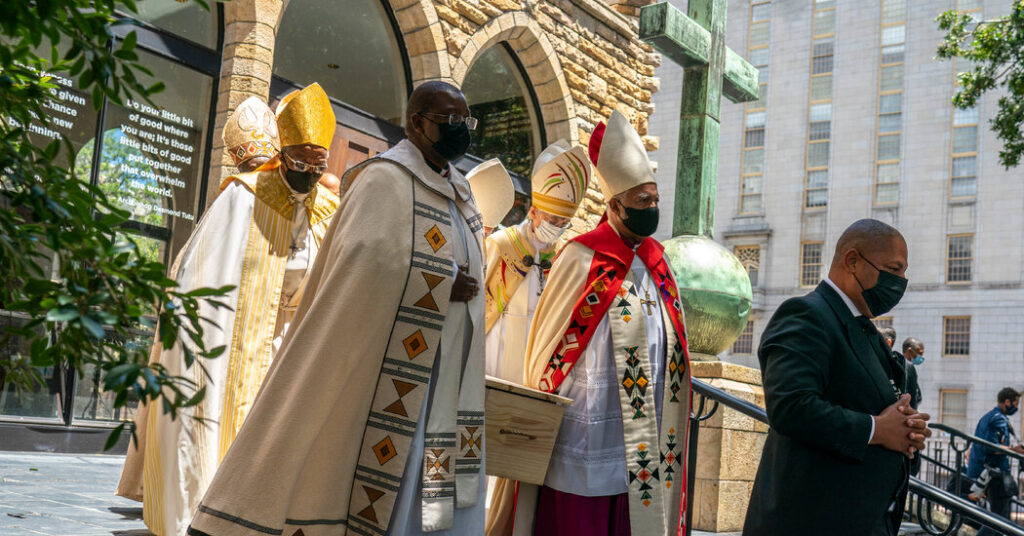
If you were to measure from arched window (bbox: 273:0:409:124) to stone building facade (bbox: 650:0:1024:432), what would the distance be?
3777 cm

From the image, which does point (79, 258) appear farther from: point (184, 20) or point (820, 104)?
point (820, 104)

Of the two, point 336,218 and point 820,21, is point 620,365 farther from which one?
Result: point 820,21

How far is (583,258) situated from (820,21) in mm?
48046

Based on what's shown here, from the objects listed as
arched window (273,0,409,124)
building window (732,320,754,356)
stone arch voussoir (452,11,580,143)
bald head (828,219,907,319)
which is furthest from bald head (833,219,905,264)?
building window (732,320,754,356)

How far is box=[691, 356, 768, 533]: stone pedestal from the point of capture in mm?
6945

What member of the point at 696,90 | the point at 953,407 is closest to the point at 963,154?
the point at 953,407

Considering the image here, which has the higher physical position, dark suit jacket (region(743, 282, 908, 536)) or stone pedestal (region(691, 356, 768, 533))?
dark suit jacket (region(743, 282, 908, 536))

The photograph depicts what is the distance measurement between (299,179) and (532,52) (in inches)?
307

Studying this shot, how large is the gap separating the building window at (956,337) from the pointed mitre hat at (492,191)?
1649 inches

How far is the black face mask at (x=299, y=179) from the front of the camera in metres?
4.95

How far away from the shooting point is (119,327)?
1.41 metres

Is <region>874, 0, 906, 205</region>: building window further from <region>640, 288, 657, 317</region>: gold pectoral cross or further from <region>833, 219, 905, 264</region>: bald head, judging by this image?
<region>833, 219, 905, 264</region>: bald head

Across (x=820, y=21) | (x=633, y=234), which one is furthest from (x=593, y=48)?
(x=820, y=21)

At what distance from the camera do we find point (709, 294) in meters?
7.84
